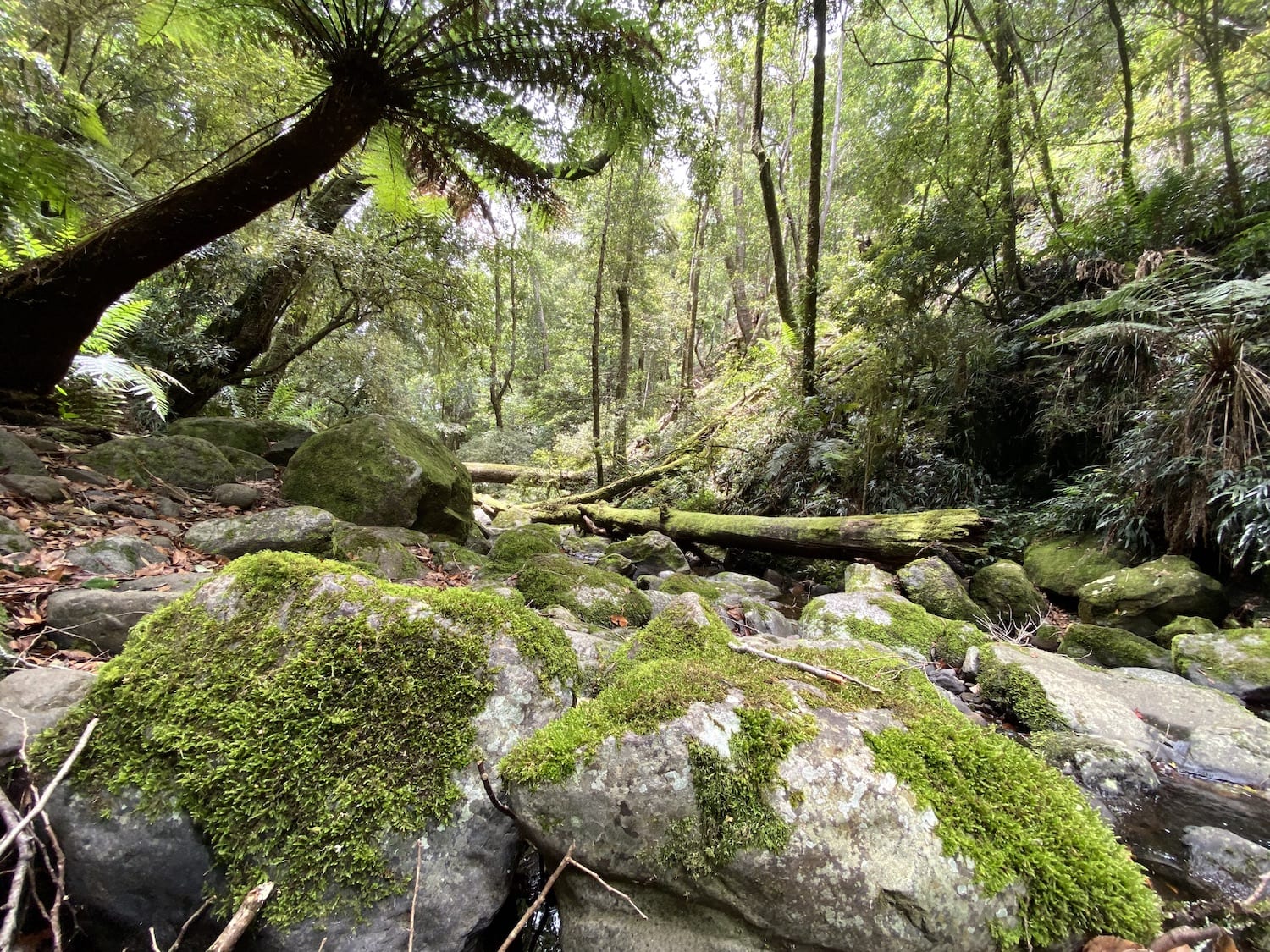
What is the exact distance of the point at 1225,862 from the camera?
5.90 feet

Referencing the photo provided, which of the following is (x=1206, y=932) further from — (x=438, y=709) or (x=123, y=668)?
(x=123, y=668)

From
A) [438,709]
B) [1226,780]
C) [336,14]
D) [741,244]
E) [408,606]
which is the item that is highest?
[741,244]

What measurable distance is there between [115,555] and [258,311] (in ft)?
18.5

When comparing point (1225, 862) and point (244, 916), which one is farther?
point (1225, 862)

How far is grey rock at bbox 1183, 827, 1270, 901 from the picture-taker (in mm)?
1699

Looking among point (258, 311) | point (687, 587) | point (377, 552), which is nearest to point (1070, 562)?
point (687, 587)

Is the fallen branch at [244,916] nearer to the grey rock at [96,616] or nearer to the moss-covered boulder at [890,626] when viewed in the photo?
the grey rock at [96,616]

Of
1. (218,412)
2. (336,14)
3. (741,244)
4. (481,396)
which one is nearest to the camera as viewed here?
(336,14)

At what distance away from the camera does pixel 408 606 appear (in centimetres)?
160

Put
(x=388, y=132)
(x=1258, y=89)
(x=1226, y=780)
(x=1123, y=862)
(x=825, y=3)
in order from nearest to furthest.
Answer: (x=1123, y=862) → (x=1226, y=780) → (x=388, y=132) → (x=1258, y=89) → (x=825, y=3)

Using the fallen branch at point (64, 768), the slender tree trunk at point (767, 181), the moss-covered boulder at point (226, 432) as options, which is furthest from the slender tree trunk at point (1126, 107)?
the moss-covered boulder at point (226, 432)

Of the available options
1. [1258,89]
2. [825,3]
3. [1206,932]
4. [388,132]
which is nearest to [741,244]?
[825,3]

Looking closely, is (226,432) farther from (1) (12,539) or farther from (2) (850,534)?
(2) (850,534)

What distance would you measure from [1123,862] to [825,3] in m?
8.40
